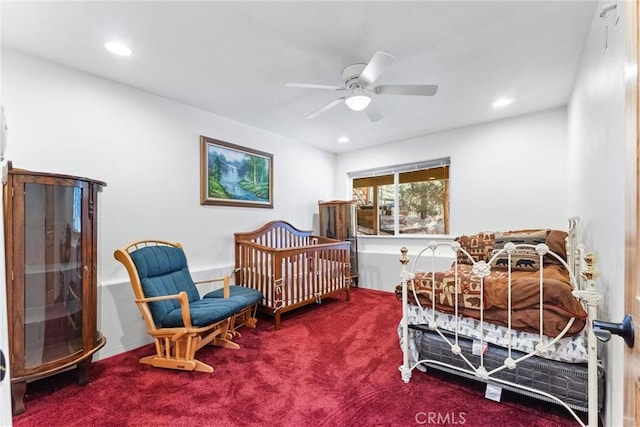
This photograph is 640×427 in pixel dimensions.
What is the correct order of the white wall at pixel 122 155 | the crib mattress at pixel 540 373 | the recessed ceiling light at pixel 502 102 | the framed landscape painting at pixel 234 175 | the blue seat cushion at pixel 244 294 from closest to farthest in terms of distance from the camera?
1. the crib mattress at pixel 540 373
2. the white wall at pixel 122 155
3. the blue seat cushion at pixel 244 294
4. the recessed ceiling light at pixel 502 102
5. the framed landscape painting at pixel 234 175

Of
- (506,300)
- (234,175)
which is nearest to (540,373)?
(506,300)

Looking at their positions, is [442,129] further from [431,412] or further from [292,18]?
[431,412]

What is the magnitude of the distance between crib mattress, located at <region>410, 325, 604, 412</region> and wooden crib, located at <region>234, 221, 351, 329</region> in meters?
1.66

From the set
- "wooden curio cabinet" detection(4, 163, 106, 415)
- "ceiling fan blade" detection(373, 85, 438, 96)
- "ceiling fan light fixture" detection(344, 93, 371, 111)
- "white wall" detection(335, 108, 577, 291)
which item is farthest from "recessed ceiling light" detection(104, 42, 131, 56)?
"white wall" detection(335, 108, 577, 291)

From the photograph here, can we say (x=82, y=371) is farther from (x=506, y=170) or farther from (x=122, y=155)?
(x=506, y=170)

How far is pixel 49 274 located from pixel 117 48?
1.65m

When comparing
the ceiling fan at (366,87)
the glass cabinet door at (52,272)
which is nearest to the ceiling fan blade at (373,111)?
the ceiling fan at (366,87)

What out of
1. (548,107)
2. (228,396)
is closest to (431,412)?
(228,396)

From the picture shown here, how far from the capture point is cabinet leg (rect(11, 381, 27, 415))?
1.71 meters

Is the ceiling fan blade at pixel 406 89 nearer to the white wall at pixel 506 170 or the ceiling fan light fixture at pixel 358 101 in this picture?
the ceiling fan light fixture at pixel 358 101

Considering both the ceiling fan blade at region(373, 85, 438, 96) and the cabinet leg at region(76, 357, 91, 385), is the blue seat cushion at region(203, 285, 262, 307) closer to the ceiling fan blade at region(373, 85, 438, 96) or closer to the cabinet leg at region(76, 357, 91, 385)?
the cabinet leg at region(76, 357, 91, 385)

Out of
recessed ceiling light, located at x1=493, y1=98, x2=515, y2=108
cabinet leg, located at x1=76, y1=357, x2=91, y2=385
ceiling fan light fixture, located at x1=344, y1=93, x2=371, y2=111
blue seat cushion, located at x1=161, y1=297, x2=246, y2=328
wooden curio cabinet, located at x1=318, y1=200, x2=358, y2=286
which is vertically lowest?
cabinet leg, located at x1=76, y1=357, x2=91, y2=385

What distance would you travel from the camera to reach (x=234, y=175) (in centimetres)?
354

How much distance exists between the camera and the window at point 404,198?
13.9ft
